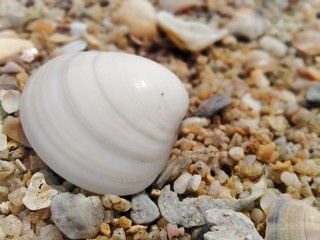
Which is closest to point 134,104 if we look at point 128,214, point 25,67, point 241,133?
point 128,214

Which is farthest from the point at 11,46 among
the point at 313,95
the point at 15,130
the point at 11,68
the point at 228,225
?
the point at 313,95

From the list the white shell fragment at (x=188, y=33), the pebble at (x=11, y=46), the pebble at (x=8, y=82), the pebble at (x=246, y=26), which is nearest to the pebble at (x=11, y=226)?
the pebble at (x=8, y=82)

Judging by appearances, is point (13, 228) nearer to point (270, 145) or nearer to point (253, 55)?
point (270, 145)

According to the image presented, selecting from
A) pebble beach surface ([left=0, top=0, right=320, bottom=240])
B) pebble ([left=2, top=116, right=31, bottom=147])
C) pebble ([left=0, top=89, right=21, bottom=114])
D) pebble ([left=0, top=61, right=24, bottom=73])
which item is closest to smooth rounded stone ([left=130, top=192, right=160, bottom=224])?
pebble beach surface ([left=0, top=0, right=320, bottom=240])

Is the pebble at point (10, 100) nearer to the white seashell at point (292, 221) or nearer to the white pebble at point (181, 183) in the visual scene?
the white pebble at point (181, 183)

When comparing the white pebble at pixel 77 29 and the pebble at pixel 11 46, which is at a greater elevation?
the pebble at pixel 11 46

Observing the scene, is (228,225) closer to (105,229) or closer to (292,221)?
(292,221)
